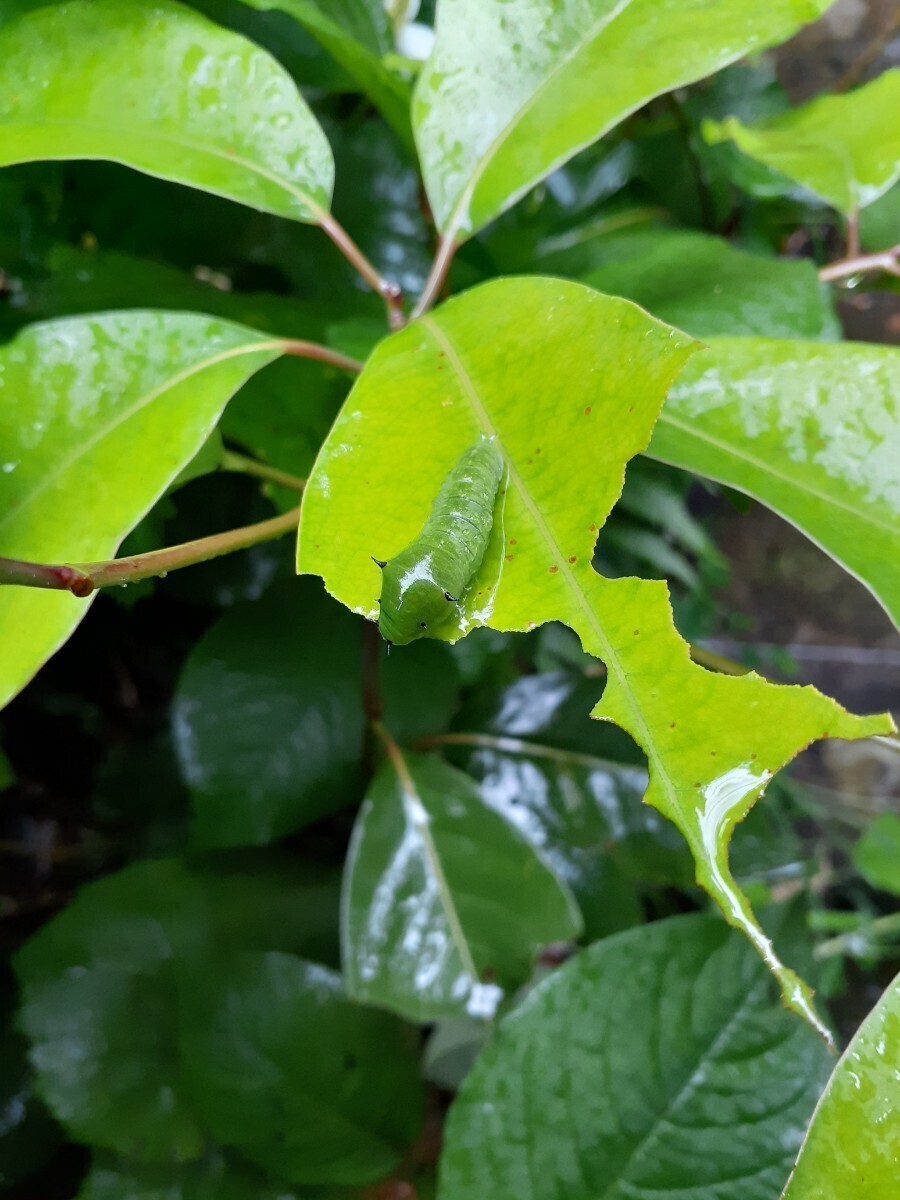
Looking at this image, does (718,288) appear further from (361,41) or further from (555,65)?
(361,41)

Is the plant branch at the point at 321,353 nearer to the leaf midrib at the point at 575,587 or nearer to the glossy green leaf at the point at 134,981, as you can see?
the leaf midrib at the point at 575,587

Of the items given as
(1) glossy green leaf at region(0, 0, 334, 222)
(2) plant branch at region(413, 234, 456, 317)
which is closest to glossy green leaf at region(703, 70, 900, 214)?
(2) plant branch at region(413, 234, 456, 317)

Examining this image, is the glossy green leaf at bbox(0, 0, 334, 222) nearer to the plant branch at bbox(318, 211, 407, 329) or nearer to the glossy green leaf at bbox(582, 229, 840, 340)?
the plant branch at bbox(318, 211, 407, 329)

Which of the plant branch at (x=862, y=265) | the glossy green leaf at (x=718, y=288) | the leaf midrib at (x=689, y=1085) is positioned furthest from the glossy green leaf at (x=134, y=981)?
the plant branch at (x=862, y=265)

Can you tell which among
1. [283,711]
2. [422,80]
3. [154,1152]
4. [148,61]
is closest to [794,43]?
[422,80]

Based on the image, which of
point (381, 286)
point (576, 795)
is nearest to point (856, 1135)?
point (576, 795)
